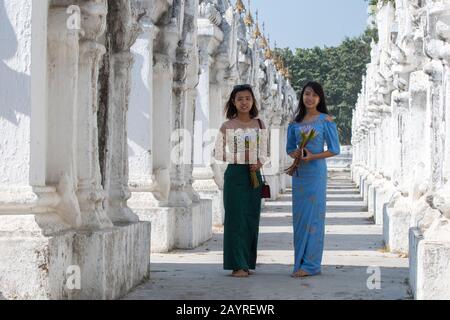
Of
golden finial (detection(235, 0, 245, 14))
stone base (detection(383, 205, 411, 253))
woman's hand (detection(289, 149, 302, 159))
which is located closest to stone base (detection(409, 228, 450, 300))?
woman's hand (detection(289, 149, 302, 159))

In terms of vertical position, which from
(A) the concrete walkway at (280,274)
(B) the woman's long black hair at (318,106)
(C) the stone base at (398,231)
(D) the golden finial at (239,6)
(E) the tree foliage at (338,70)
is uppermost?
(E) the tree foliage at (338,70)

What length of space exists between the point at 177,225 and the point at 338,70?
304ft

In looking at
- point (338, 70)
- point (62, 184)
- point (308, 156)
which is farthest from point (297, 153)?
point (338, 70)

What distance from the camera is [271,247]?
1520 centimetres

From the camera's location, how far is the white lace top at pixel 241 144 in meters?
11.2

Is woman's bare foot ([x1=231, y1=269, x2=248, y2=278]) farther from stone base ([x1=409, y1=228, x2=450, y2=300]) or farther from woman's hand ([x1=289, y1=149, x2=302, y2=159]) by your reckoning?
stone base ([x1=409, y1=228, x2=450, y2=300])

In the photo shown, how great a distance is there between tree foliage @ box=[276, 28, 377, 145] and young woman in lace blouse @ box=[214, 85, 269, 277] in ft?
278

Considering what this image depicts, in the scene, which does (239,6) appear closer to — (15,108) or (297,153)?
(297,153)

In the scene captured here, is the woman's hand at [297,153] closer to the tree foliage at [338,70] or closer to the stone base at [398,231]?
the stone base at [398,231]

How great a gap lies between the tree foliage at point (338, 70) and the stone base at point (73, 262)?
283ft

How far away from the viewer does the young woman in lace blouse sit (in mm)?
11164

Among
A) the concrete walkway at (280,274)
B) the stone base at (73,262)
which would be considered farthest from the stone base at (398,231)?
the stone base at (73,262)

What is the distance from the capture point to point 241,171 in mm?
11203

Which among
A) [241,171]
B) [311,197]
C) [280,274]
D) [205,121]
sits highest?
[205,121]
